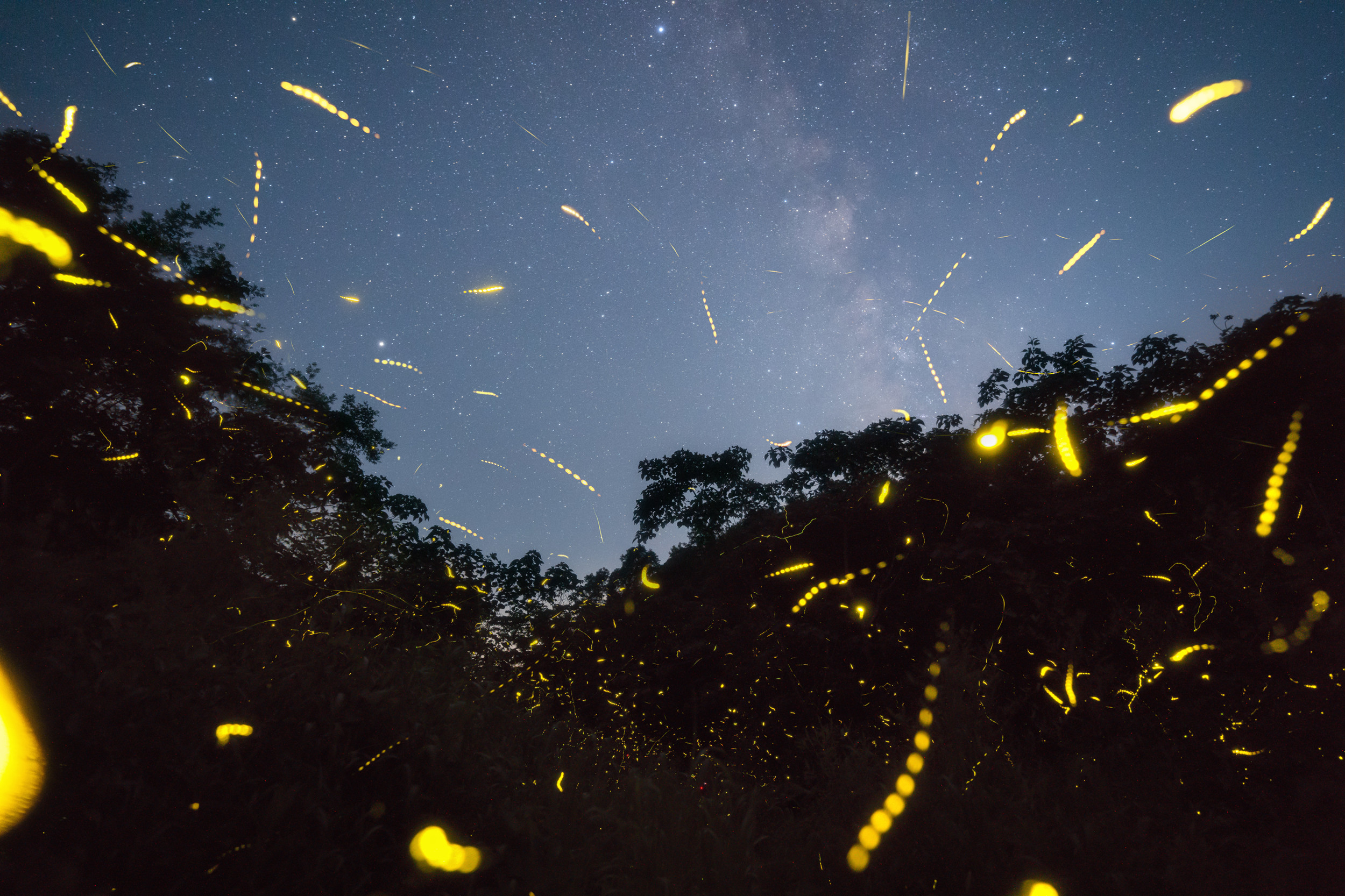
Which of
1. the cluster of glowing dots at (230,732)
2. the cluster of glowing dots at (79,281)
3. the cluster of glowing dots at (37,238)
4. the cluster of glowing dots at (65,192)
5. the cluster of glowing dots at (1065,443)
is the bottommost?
the cluster of glowing dots at (230,732)

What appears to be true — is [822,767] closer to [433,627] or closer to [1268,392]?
[433,627]

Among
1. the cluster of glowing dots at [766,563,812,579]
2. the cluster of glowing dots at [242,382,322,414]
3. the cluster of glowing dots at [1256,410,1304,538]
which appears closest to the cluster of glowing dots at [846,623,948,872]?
the cluster of glowing dots at [1256,410,1304,538]

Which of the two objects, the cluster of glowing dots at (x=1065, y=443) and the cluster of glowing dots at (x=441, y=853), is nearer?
the cluster of glowing dots at (x=441, y=853)

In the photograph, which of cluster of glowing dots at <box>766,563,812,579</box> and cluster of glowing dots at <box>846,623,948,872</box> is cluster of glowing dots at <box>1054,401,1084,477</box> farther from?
cluster of glowing dots at <box>846,623,948,872</box>

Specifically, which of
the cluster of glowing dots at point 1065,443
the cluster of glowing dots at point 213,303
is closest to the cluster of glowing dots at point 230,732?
the cluster of glowing dots at point 213,303

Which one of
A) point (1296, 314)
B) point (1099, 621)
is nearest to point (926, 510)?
point (1099, 621)

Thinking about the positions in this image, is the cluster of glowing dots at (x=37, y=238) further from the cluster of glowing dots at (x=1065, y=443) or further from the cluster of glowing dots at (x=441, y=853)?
the cluster of glowing dots at (x=1065, y=443)
